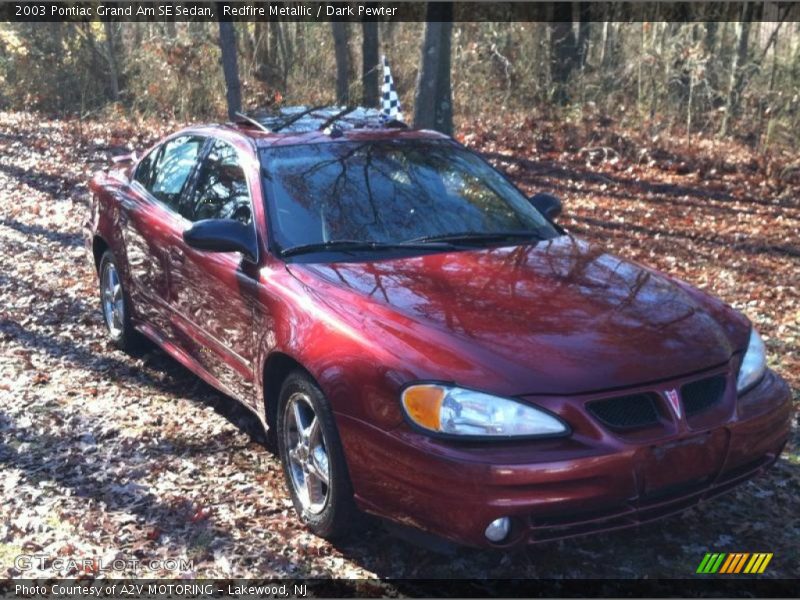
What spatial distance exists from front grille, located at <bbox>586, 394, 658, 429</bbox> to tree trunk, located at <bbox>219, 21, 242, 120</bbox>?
12.2m

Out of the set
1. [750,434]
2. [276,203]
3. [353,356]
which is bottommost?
[750,434]

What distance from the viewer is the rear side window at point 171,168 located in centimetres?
568

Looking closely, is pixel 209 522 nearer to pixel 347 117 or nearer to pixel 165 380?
pixel 165 380

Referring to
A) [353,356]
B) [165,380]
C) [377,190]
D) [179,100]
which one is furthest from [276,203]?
[179,100]

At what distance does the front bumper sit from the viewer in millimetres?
3270

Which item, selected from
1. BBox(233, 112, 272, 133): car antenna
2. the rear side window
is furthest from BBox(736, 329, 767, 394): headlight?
the rear side window

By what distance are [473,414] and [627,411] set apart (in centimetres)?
59

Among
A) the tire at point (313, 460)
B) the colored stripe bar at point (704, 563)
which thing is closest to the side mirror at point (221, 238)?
the tire at point (313, 460)

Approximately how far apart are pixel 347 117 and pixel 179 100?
15164 millimetres

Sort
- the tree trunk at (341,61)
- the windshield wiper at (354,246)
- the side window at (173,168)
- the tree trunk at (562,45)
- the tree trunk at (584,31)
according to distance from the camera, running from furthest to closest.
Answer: the tree trunk at (341,61)
the tree trunk at (584,31)
the tree trunk at (562,45)
the side window at (173,168)
the windshield wiper at (354,246)

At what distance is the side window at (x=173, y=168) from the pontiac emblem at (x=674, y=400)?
3.32 m

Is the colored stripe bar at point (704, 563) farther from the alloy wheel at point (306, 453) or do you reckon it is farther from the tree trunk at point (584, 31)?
the tree trunk at point (584, 31)

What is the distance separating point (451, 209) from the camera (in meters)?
4.90

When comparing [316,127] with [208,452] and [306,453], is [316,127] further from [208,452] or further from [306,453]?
[306,453]
